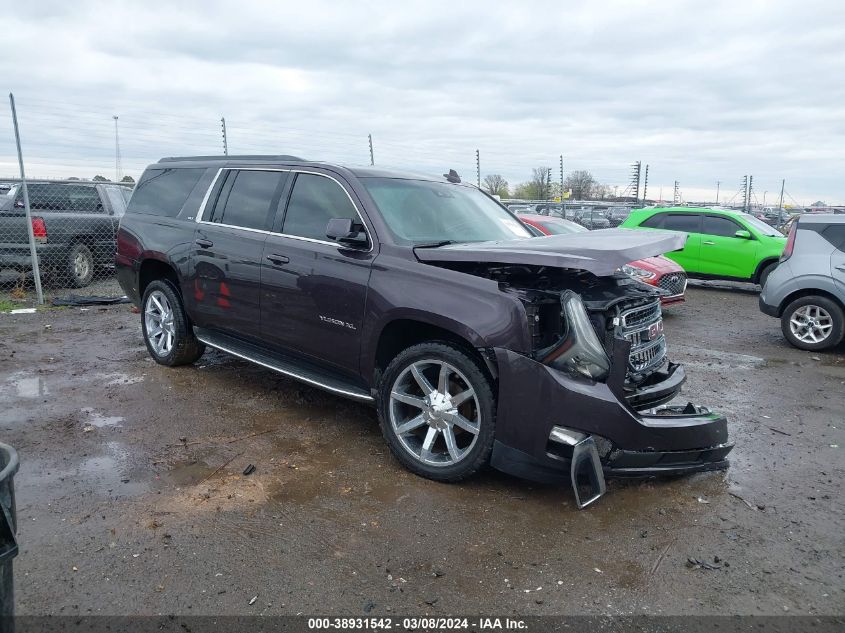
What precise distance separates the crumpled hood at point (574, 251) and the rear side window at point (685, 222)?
31.4ft

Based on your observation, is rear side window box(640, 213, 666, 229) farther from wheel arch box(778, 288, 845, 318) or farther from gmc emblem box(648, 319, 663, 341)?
gmc emblem box(648, 319, 663, 341)

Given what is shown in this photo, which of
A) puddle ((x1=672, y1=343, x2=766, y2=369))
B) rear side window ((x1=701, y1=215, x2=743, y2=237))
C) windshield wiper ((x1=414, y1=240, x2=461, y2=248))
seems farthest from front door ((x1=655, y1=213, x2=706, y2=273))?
windshield wiper ((x1=414, y1=240, x2=461, y2=248))

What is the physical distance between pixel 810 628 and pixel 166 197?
18.9 feet

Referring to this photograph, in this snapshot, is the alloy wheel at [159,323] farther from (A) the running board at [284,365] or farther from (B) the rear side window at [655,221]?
(B) the rear side window at [655,221]

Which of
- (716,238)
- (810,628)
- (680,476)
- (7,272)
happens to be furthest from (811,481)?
(7,272)

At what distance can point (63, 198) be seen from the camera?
1072cm

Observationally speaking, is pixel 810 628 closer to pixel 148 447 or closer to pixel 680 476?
pixel 680 476

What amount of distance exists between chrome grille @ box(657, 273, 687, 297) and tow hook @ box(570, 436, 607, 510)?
6696 mm

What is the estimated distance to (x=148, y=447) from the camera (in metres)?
4.41

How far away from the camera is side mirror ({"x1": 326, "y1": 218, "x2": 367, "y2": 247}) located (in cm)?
421

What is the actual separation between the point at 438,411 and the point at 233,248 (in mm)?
2318

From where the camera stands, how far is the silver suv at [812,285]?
Answer: 304 inches

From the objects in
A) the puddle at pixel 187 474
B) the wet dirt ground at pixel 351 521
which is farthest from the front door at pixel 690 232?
the puddle at pixel 187 474

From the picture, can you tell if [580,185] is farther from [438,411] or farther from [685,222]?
[438,411]
